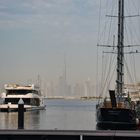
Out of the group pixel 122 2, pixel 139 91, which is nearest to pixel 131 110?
pixel 122 2

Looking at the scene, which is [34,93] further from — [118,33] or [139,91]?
[118,33]

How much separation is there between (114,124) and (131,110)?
8.90 ft

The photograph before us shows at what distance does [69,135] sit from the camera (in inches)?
714

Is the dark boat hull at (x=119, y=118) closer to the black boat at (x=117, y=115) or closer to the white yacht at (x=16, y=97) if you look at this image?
the black boat at (x=117, y=115)

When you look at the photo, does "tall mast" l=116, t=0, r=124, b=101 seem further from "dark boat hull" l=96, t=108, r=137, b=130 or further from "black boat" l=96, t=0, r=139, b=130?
"dark boat hull" l=96, t=108, r=137, b=130

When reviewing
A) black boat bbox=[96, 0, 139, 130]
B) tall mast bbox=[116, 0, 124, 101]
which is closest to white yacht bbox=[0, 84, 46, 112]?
tall mast bbox=[116, 0, 124, 101]

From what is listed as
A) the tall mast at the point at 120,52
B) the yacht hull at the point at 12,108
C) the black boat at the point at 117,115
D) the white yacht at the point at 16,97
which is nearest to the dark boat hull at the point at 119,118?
the black boat at the point at 117,115

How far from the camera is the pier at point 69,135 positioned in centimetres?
1778

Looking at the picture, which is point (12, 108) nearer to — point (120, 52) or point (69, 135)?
point (120, 52)

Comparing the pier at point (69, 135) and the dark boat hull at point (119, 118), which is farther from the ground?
the pier at point (69, 135)

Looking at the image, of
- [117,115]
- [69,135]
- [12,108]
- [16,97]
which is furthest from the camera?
→ [16,97]

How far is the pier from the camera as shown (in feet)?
58.3

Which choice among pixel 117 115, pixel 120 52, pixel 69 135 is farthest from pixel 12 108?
pixel 69 135

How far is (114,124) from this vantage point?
58375 mm
